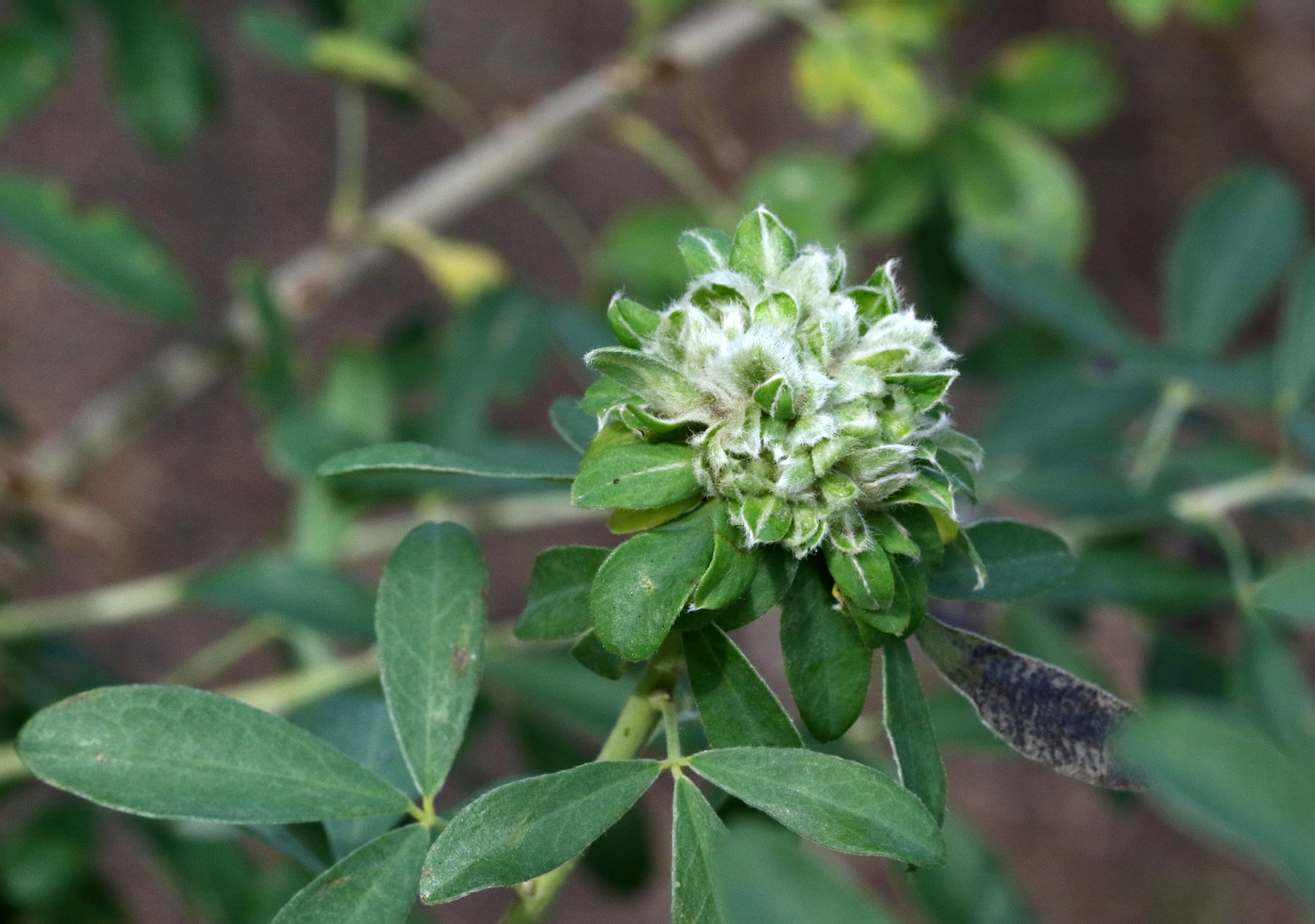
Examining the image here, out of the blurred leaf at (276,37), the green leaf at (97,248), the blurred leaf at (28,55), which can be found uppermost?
the blurred leaf at (28,55)

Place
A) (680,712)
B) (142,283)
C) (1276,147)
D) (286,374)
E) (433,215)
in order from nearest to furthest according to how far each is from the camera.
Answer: (680,712) < (286,374) < (142,283) < (433,215) < (1276,147)

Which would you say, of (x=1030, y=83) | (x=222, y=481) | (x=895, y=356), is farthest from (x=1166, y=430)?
(x=222, y=481)

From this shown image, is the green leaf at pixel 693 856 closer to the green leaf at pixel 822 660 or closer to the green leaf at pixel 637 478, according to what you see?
the green leaf at pixel 822 660

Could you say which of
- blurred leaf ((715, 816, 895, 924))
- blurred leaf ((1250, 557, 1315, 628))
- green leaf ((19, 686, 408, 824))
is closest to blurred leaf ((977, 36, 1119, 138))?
blurred leaf ((1250, 557, 1315, 628))

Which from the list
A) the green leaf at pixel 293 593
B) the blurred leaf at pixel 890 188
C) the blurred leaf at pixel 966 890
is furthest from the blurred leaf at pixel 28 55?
the blurred leaf at pixel 966 890

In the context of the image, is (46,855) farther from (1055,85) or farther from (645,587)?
(1055,85)

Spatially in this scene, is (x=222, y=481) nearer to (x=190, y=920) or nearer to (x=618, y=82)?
(x=190, y=920)
